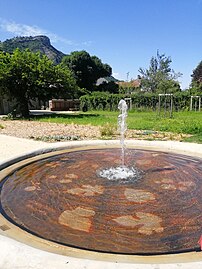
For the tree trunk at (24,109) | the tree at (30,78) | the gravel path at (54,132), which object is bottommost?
the gravel path at (54,132)

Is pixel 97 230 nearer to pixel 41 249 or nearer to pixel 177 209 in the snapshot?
pixel 41 249

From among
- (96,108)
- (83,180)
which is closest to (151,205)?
(83,180)

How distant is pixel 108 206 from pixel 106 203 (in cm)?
10

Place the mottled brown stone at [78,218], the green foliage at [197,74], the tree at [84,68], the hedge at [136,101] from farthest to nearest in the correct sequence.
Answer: the tree at [84,68] → the green foliage at [197,74] → the hedge at [136,101] → the mottled brown stone at [78,218]

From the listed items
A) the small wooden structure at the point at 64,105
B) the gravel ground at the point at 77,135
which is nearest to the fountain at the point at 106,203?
the gravel ground at the point at 77,135

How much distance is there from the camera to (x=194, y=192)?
3.99 m

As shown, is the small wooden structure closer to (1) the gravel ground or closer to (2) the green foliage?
(1) the gravel ground

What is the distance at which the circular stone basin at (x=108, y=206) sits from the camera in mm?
2629

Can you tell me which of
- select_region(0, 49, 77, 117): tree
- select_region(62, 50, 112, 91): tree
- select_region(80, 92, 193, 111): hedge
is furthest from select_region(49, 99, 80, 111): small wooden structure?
select_region(62, 50, 112, 91): tree

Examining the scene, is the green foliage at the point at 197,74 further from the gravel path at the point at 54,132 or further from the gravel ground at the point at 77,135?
the gravel ground at the point at 77,135

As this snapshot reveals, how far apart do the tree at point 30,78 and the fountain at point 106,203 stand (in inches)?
516

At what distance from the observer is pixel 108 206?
11.3ft

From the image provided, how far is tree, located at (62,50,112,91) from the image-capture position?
44594 mm

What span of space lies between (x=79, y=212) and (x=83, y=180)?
1.24m
